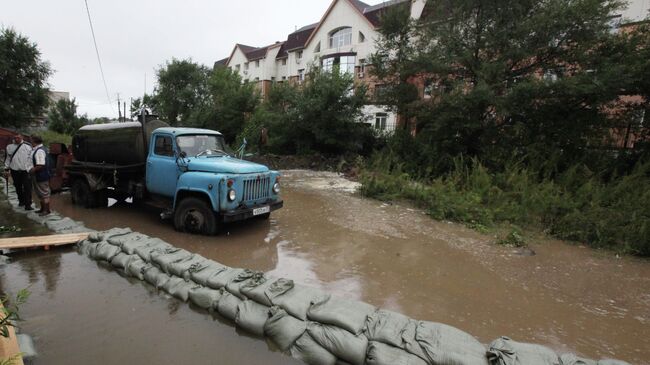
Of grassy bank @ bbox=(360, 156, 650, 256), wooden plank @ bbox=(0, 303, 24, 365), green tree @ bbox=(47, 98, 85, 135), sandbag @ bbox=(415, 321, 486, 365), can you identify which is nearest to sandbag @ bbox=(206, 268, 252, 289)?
wooden plank @ bbox=(0, 303, 24, 365)

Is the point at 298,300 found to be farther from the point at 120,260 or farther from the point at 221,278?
the point at 120,260

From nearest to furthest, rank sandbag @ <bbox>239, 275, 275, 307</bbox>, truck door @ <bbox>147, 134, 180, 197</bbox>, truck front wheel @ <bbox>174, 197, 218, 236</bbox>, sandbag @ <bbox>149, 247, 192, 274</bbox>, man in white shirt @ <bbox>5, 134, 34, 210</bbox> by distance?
1. sandbag @ <bbox>239, 275, 275, 307</bbox>
2. sandbag @ <bbox>149, 247, 192, 274</bbox>
3. truck front wheel @ <bbox>174, 197, 218, 236</bbox>
4. truck door @ <bbox>147, 134, 180, 197</bbox>
5. man in white shirt @ <bbox>5, 134, 34, 210</bbox>

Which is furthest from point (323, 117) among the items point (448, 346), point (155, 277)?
point (448, 346)

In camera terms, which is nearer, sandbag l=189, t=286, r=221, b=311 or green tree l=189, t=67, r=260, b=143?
sandbag l=189, t=286, r=221, b=311

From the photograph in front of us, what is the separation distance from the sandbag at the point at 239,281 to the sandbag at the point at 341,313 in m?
0.89

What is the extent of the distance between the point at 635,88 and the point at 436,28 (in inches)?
273

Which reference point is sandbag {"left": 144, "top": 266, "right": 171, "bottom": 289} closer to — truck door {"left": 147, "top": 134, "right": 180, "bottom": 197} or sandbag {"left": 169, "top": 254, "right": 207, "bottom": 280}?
sandbag {"left": 169, "top": 254, "right": 207, "bottom": 280}

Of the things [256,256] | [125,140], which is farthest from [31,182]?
[256,256]

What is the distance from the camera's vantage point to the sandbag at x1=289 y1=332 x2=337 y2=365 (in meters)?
2.99

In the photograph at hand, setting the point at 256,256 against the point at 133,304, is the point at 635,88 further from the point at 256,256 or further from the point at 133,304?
the point at 133,304

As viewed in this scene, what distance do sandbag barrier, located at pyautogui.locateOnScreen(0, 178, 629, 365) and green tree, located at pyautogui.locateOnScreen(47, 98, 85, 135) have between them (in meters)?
45.4

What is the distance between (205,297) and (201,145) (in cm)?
400

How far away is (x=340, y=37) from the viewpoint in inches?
1264

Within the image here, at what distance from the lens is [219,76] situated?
27.5 m
